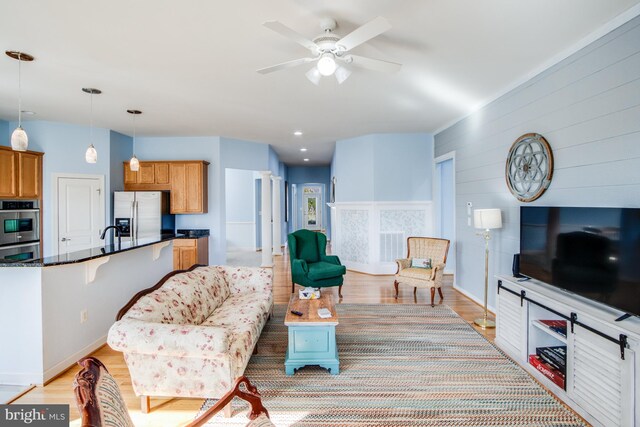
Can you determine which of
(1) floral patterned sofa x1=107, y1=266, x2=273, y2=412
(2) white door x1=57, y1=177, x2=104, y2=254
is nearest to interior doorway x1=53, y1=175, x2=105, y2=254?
(2) white door x1=57, y1=177, x2=104, y2=254

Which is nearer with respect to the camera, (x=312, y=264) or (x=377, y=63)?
(x=377, y=63)

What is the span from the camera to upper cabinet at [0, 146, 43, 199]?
4520 mm

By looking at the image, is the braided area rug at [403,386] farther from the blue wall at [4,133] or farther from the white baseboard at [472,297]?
the blue wall at [4,133]

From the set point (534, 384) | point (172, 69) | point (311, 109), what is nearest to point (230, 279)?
point (172, 69)

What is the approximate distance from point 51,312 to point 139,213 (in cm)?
334

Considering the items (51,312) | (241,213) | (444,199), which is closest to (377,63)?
(51,312)

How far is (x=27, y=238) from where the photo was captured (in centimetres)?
477

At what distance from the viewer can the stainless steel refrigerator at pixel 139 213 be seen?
5683 mm

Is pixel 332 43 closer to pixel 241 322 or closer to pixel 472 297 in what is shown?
pixel 241 322

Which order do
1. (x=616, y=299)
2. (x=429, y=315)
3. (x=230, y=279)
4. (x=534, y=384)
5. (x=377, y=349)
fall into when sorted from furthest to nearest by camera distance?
(x=429, y=315)
(x=230, y=279)
(x=377, y=349)
(x=534, y=384)
(x=616, y=299)

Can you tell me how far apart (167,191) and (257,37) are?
4.19 meters

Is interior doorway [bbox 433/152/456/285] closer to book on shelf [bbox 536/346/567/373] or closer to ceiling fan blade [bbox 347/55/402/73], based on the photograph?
book on shelf [bbox 536/346/567/373]

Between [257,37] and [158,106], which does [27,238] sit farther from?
[257,37]

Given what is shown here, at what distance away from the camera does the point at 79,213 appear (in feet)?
17.7
